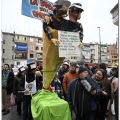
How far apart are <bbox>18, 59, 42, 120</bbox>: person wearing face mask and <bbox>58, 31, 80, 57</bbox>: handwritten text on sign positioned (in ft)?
4.38

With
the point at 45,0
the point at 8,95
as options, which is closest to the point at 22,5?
the point at 45,0

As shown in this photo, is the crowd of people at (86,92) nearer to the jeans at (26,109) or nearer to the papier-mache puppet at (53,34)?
the jeans at (26,109)

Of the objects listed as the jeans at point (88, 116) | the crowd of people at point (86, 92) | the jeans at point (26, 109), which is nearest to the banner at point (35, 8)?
the crowd of people at point (86, 92)

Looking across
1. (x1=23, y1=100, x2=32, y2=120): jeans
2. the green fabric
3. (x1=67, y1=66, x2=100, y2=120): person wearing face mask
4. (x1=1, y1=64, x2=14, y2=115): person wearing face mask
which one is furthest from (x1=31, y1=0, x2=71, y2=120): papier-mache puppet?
(x1=1, y1=64, x2=14, y2=115): person wearing face mask

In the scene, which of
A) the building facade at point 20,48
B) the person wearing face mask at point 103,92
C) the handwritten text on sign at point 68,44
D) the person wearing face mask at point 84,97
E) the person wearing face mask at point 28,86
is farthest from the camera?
the building facade at point 20,48

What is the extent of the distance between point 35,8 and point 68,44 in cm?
75

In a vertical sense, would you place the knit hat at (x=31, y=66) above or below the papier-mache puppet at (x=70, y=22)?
below

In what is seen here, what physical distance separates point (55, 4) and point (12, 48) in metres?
39.9

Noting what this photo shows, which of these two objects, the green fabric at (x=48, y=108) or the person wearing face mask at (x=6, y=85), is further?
the person wearing face mask at (x=6, y=85)

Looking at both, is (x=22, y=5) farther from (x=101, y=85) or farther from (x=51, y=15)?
(x=101, y=85)

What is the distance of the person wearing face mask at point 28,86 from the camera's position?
12.7 ft

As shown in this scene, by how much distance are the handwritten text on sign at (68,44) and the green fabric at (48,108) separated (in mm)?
800

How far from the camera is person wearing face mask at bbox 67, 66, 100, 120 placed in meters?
3.10

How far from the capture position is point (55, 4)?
2939mm
